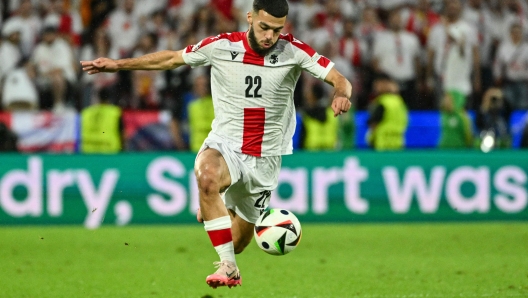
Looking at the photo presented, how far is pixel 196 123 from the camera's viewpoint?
476 inches

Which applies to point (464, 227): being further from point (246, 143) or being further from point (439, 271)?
point (246, 143)

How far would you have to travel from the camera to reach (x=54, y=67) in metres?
12.9

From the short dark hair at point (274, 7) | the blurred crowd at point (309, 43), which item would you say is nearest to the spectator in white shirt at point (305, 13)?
the blurred crowd at point (309, 43)

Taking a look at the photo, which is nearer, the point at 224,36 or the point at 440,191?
the point at 224,36

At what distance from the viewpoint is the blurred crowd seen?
12.7 m

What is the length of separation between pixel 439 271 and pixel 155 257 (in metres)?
3.06

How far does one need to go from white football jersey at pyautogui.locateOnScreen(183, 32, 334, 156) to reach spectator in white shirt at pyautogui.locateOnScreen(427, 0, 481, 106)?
6.86 m

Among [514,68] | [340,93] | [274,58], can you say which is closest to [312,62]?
[274,58]

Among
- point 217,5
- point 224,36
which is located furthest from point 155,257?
point 217,5

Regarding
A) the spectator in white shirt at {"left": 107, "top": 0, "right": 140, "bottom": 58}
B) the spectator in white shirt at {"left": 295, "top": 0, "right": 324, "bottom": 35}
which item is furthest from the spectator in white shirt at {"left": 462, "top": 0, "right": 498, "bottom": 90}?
the spectator in white shirt at {"left": 107, "top": 0, "right": 140, "bottom": 58}

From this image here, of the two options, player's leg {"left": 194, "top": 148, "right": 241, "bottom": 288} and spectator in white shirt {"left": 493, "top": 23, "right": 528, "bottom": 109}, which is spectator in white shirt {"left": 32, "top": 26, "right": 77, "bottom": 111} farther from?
player's leg {"left": 194, "top": 148, "right": 241, "bottom": 288}

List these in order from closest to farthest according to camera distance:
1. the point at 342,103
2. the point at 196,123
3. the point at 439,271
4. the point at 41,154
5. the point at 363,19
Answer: the point at 342,103 < the point at 439,271 < the point at 41,154 < the point at 196,123 < the point at 363,19

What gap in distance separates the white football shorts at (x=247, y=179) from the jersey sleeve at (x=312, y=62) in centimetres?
78

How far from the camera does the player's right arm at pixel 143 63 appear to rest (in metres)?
6.05
